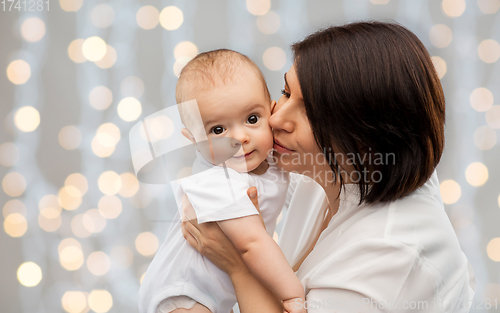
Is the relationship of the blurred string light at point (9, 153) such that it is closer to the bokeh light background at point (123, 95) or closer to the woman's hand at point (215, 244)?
the bokeh light background at point (123, 95)

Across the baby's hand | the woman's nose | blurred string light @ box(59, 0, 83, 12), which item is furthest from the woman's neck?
blurred string light @ box(59, 0, 83, 12)

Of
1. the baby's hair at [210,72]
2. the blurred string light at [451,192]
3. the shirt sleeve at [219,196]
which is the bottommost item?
the blurred string light at [451,192]

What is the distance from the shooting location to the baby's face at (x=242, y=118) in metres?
0.82

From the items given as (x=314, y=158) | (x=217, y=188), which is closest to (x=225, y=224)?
(x=217, y=188)

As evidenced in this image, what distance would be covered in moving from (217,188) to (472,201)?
62.5 inches

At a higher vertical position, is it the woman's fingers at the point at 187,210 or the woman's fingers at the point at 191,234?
the woman's fingers at the point at 187,210

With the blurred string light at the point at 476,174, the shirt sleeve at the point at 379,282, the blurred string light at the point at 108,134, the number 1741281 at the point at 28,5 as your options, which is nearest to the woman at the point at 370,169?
the shirt sleeve at the point at 379,282

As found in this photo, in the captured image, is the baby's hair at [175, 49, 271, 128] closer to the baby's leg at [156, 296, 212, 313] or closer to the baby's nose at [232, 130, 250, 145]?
the baby's nose at [232, 130, 250, 145]

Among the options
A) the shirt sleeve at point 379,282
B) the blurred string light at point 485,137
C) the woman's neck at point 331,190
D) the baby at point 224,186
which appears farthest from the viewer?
the blurred string light at point 485,137

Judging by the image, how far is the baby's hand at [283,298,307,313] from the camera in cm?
75

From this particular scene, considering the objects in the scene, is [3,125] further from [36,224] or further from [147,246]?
[147,246]

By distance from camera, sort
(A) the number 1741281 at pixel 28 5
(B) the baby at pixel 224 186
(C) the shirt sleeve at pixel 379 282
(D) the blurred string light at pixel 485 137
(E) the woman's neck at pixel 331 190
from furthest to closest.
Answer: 1. (D) the blurred string light at pixel 485 137
2. (A) the number 1741281 at pixel 28 5
3. (E) the woman's neck at pixel 331 190
4. (B) the baby at pixel 224 186
5. (C) the shirt sleeve at pixel 379 282

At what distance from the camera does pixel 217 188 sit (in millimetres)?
810

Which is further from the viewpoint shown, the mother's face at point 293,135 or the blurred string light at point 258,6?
the blurred string light at point 258,6
